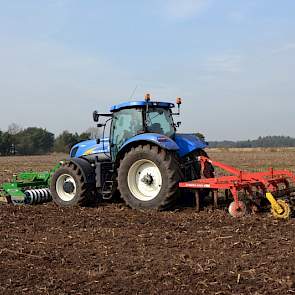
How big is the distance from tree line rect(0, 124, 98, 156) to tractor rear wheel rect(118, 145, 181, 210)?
6273cm

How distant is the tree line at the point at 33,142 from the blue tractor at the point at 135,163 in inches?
2429

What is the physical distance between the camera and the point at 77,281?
462cm

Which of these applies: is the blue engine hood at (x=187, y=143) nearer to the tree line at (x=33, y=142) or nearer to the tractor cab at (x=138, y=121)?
the tractor cab at (x=138, y=121)

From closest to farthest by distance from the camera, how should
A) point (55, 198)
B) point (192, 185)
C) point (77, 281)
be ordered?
point (77, 281) → point (192, 185) → point (55, 198)

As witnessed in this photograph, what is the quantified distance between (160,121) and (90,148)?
1.81 m

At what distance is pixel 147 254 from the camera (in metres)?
5.57

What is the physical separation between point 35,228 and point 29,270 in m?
2.40

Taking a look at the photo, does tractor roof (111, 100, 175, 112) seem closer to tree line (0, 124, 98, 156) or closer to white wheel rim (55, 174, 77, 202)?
white wheel rim (55, 174, 77, 202)

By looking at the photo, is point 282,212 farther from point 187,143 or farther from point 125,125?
point 125,125

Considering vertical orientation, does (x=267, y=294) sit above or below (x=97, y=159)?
below

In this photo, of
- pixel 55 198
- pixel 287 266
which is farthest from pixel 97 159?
pixel 287 266

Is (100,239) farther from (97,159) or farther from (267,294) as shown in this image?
(97,159)

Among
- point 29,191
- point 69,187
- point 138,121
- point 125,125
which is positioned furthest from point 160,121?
point 29,191

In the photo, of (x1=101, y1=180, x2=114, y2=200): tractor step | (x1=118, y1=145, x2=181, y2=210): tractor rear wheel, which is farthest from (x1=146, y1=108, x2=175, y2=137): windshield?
(x1=101, y1=180, x2=114, y2=200): tractor step
